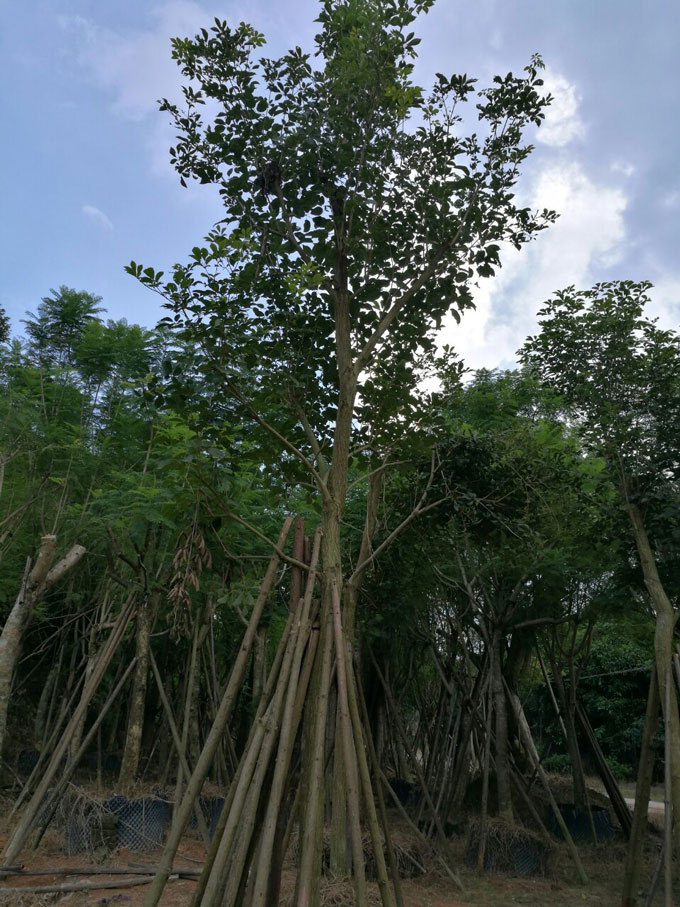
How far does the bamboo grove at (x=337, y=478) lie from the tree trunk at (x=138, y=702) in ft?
0.10

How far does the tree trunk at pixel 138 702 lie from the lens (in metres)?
6.96

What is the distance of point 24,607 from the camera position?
6.40 m

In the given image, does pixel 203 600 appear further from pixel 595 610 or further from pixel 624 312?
pixel 624 312

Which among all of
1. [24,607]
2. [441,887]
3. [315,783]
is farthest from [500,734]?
[315,783]

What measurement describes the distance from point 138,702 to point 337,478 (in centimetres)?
447

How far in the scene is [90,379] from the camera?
8617mm

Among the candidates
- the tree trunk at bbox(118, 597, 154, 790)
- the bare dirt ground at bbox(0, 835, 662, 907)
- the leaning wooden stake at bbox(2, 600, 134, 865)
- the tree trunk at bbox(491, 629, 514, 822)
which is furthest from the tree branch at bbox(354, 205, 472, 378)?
the tree trunk at bbox(491, 629, 514, 822)

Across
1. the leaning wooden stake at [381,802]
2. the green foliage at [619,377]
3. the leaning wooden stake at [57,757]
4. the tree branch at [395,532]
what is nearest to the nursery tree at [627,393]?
the green foliage at [619,377]

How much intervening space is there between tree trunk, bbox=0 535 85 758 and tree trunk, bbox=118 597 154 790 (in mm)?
1014

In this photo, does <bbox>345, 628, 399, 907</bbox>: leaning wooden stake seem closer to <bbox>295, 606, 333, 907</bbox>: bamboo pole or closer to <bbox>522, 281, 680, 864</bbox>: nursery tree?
<bbox>295, 606, 333, 907</bbox>: bamboo pole

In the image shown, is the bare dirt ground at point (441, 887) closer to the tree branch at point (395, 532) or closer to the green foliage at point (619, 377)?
the tree branch at point (395, 532)

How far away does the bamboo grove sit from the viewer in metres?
3.65

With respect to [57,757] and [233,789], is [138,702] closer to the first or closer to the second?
[57,757]

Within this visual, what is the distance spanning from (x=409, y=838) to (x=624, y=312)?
584 cm
